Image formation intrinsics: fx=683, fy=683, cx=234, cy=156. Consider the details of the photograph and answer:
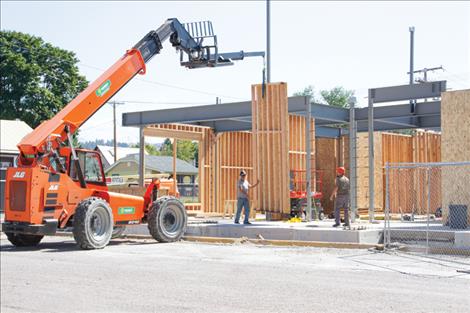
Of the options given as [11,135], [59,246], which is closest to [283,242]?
[59,246]

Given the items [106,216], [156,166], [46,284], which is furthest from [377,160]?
[156,166]

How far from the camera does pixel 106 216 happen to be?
16.7m

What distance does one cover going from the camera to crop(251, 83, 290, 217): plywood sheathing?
21469 mm

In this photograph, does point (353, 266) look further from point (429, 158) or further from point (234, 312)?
point (429, 158)

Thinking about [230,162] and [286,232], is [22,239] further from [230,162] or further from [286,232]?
[230,162]

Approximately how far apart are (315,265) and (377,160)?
671 inches

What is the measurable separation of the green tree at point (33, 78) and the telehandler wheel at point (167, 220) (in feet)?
108

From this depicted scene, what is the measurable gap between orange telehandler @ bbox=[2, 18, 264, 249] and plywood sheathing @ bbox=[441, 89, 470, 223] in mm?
7752

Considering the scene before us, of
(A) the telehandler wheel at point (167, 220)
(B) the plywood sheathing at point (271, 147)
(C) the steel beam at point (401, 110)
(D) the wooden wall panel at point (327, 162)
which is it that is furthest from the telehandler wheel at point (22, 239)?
(C) the steel beam at point (401, 110)

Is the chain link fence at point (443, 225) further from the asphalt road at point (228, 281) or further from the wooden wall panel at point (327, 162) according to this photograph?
the wooden wall panel at point (327, 162)

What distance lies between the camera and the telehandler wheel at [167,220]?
59.2 feet

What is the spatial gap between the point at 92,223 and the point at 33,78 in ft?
116

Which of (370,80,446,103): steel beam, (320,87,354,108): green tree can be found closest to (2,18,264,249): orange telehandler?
(370,80,446,103): steel beam

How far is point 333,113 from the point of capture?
2484 cm
